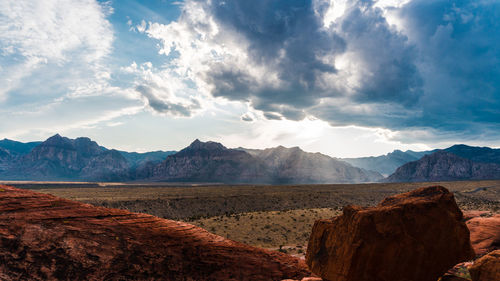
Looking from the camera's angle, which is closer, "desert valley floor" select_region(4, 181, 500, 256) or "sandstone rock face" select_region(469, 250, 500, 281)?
"sandstone rock face" select_region(469, 250, 500, 281)

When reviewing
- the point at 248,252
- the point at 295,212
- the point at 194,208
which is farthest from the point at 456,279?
the point at 194,208

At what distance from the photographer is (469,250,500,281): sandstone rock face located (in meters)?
8.78

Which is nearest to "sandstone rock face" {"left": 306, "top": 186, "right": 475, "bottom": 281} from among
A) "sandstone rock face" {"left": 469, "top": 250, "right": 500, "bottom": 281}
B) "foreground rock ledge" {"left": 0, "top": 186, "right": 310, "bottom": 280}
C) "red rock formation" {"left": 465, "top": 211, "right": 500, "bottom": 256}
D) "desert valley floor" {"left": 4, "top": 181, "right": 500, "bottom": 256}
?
"sandstone rock face" {"left": 469, "top": 250, "right": 500, "bottom": 281}

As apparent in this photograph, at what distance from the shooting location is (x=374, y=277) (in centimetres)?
984

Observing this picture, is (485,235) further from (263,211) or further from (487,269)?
(263,211)

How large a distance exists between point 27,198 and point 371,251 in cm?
1466

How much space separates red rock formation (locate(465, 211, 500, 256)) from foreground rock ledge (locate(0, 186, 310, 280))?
12.6 metres

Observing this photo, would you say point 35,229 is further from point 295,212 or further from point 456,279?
point 295,212

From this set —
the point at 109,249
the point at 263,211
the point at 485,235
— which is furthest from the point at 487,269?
the point at 263,211

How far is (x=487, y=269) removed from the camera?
8.98 meters

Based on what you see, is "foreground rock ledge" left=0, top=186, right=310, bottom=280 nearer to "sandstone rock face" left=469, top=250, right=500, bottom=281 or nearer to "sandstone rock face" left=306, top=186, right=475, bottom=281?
"sandstone rock face" left=306, top=186, right=475, bottom=281

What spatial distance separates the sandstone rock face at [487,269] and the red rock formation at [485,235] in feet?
33.6

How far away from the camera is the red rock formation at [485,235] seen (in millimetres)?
17578

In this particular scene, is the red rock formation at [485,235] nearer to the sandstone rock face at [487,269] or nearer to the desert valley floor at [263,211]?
the sandstone rock face at [487,269]
